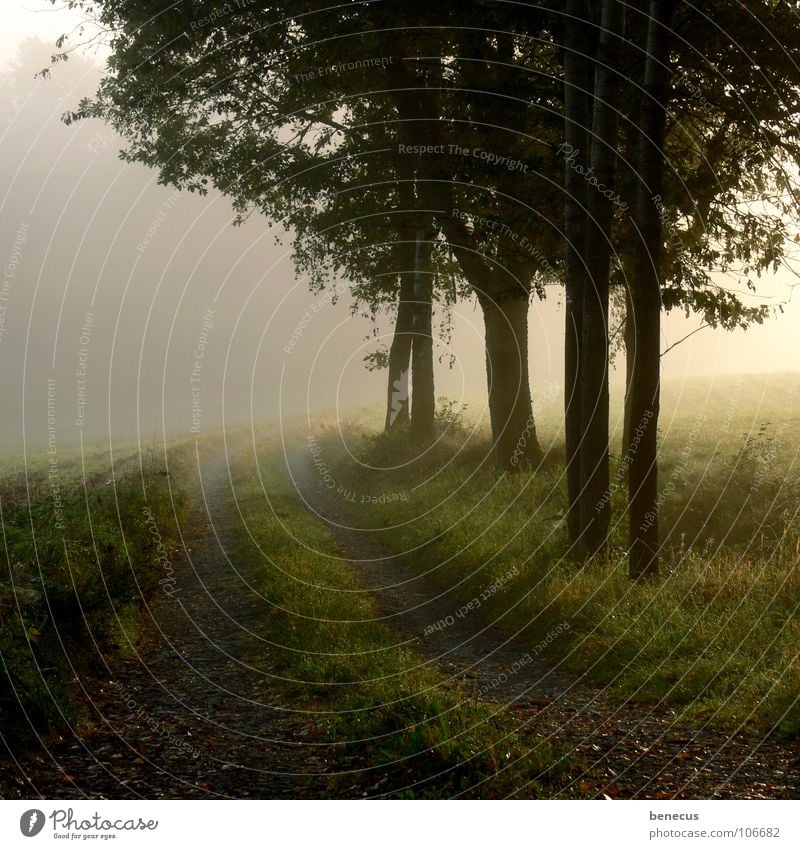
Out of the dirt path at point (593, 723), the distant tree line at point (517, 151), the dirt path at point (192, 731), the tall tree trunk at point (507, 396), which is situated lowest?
the dirt path at point (593, 723)

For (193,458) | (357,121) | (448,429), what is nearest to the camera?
(357,121)

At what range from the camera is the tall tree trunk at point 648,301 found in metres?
11.1

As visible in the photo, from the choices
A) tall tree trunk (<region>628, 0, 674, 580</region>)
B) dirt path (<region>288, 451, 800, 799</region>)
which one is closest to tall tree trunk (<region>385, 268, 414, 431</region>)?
dirt path (<region>288, 451, 800, 799</region>)

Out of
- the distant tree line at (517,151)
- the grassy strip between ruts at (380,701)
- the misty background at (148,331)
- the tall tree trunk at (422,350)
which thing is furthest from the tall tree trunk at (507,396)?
the misty background at (148,331)

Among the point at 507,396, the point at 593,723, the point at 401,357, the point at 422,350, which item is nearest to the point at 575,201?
the point at 507,396

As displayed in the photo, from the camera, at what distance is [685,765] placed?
268 inches

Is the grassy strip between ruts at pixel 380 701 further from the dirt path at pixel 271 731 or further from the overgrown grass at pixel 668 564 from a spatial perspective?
the overgrown grass at pixel 668 564

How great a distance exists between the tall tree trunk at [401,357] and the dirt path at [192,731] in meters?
16.8

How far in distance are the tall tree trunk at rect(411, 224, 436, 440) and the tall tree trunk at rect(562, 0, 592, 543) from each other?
11.2m

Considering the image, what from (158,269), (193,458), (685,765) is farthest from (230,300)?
(685,765)

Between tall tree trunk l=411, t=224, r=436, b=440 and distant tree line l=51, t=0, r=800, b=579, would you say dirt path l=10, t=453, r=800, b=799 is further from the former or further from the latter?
tall tree trunk l=411, t=224, r=436, b=440

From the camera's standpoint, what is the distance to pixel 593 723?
7.94m

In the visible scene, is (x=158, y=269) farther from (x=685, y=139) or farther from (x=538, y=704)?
(x=538, y=704)

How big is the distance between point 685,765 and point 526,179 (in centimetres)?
1075
